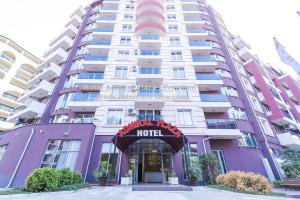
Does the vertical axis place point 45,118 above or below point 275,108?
below

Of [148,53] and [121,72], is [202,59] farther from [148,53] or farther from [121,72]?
[121,72]

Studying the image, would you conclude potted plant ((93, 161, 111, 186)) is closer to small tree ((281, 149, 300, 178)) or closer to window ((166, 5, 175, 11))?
small tree ((281, 149, 300, 178))

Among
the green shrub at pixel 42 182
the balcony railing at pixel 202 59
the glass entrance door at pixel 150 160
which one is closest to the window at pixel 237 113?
the balcony railing at pixel 202 59

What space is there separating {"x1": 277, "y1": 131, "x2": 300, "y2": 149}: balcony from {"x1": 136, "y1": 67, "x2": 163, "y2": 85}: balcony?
18.1m

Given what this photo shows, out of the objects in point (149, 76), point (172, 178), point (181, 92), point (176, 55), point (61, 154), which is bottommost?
point (172, 178)

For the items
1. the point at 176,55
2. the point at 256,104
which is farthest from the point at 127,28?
the point at 256,104

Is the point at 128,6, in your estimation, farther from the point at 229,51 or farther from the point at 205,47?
the point at 229,51

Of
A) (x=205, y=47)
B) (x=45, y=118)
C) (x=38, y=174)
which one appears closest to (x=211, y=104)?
(x=205, y=47)

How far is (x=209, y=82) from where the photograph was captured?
20.8 meters

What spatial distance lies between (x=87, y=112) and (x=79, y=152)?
6.05 metres

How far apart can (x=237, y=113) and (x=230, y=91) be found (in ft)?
11.2

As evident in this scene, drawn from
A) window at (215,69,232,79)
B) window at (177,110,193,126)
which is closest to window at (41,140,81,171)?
window at (177,110,193,126)

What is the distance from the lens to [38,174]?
9.38 m

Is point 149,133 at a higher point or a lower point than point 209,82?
lower
